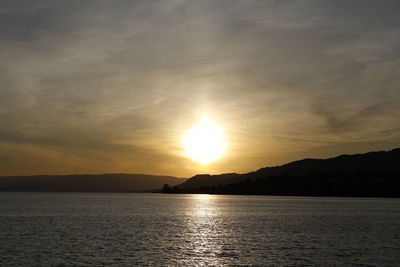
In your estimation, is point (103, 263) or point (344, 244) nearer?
point (103, 263)

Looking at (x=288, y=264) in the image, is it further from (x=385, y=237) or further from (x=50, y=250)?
(x=385, y=237)

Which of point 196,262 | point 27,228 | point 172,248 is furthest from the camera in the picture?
point 27,228

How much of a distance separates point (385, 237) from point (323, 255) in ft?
110

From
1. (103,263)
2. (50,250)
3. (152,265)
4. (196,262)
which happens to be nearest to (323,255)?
(196,262)

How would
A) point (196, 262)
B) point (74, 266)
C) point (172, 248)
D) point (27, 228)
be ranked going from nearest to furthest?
point (74, 266)
point (196, 262)
point (172, 248)
point (27, 228)

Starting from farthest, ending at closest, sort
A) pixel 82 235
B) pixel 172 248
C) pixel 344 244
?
pixel 82 235 → pixel 344 244 → pixel 172 248

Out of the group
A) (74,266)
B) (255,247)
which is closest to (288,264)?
(255,247)

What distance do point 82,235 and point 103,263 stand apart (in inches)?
1401

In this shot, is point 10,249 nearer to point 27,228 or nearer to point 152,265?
point 152,265

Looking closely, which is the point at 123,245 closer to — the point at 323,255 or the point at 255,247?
the point at 255,247

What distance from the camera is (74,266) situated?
5747cm

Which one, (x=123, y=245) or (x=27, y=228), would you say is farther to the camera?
(x=27, y=228)

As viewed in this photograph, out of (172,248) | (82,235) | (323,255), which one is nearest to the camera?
(323,255)

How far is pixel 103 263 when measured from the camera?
59.7 meters
